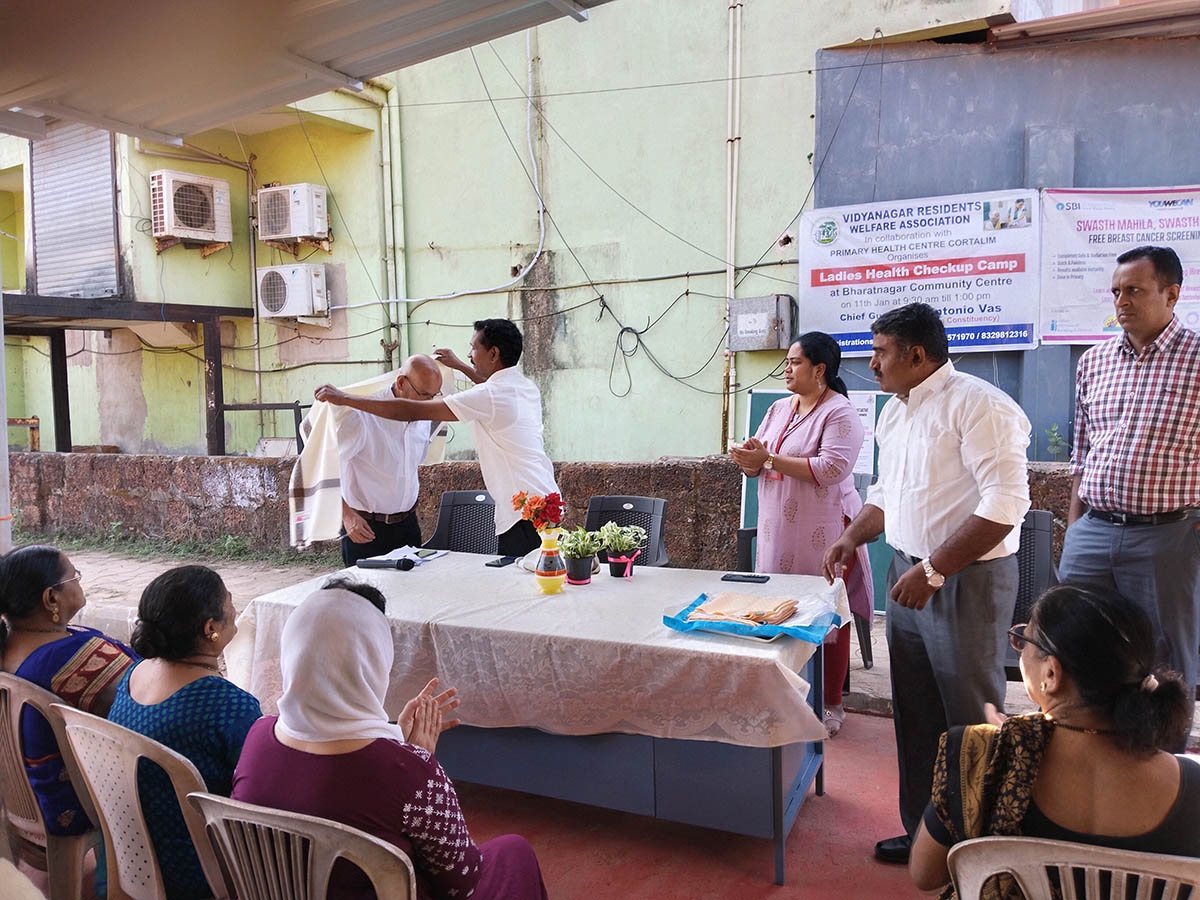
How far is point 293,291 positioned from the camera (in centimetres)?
967

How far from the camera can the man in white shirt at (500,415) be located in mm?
3744

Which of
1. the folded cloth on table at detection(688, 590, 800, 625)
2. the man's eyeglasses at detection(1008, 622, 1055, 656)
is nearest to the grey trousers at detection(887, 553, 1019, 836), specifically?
the folded cloth on table at detection(688, 590, 800, 625)

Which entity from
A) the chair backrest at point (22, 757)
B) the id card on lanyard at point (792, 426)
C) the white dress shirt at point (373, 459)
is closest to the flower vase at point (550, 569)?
the id card on lanyard at point (792, 426)

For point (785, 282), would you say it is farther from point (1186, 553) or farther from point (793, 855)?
point (793, 855)

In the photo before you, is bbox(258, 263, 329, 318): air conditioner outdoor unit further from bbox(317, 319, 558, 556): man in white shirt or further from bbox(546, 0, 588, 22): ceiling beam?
bbox(546, 0, 588, 22): ceiling beam

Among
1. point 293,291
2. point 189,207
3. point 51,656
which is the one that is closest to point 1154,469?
point 51,656

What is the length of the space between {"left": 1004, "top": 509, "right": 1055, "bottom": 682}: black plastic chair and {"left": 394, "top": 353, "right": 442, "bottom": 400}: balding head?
8.85 feet

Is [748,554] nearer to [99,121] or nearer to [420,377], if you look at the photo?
[420,377]

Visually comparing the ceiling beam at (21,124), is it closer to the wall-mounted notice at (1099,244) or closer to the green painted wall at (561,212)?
the green painted wall at (561,212)

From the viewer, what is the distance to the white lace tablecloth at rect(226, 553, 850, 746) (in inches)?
98.9

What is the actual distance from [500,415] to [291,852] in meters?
2.46

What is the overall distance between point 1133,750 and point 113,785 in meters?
2.01

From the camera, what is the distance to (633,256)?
8.01m

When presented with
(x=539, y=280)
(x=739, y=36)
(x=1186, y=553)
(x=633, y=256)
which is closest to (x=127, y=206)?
(x=539, y=280)
